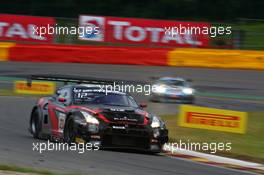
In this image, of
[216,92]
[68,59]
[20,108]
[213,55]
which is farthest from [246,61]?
[20,108]

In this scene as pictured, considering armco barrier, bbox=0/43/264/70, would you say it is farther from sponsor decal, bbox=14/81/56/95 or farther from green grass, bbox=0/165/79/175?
green grass, bbox=0/165/79/175

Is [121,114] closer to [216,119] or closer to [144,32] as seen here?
[216,119]

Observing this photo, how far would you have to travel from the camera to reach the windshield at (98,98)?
42.0ft

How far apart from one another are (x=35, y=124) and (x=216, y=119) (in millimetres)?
3660

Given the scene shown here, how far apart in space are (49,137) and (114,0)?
2548cm

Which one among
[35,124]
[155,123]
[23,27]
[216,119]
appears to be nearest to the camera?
[155,123]

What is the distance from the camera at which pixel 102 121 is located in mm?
11828

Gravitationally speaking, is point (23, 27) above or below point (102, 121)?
above

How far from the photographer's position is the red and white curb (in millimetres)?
11367

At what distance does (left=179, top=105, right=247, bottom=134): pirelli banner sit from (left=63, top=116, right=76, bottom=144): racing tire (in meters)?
3.44
